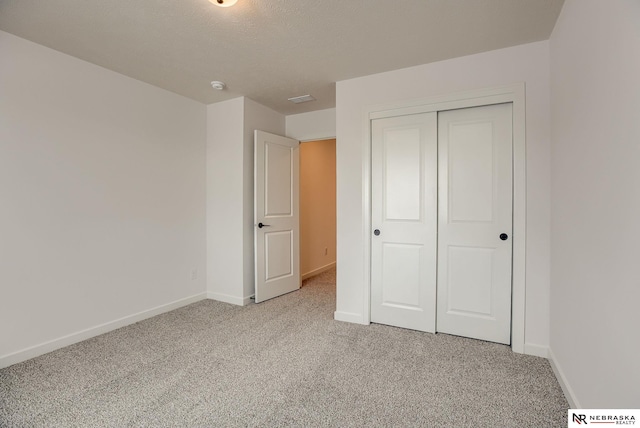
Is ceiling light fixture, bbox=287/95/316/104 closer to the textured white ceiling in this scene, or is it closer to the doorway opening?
the textured white ceiling

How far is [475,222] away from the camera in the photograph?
8.43 ft

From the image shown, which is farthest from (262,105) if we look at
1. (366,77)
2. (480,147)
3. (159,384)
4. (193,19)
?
(159,384)

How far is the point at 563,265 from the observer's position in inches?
76.5

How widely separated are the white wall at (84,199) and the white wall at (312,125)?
1417 mm

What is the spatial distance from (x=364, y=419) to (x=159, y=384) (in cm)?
136

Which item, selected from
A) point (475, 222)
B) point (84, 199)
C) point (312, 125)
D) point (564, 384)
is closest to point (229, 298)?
point (84, 199)

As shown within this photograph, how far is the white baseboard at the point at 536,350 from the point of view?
2.28 m

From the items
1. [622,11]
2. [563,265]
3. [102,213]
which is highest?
[622,11]

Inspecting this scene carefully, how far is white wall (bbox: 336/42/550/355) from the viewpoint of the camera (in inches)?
90.6

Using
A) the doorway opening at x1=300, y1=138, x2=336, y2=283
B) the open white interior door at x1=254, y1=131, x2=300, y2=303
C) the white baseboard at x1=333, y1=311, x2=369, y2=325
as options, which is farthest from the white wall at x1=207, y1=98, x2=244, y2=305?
the doorway opening at x1=300, y1=138, x2=336, y2=283

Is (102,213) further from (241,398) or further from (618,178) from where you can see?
(618,178)

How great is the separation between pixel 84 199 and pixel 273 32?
223 centimetres

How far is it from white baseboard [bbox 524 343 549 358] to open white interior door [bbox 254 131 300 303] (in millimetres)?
2722

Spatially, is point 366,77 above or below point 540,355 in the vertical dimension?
above
